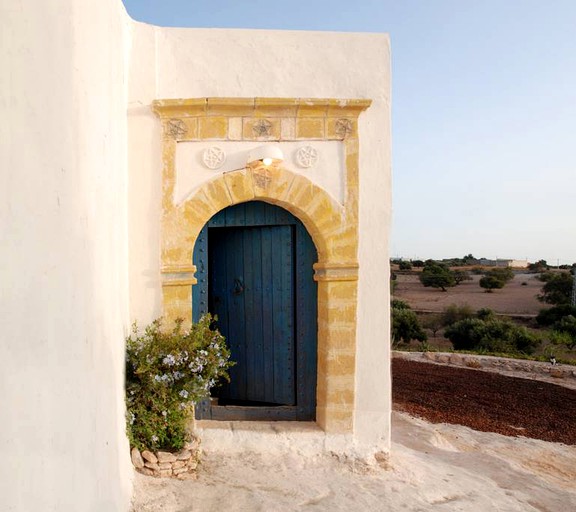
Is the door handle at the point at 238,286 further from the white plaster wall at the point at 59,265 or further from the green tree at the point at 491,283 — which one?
the green tree at the point at 491,283

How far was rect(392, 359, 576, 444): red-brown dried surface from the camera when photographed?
649 centimetres

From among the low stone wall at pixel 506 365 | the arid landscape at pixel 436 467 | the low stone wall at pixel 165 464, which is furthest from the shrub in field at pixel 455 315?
the low stone wall at pixel 165 464

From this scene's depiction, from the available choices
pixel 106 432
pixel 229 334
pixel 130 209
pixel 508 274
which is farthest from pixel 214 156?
pixel 508 274

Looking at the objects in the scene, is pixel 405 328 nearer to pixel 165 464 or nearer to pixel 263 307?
pixel 263 307

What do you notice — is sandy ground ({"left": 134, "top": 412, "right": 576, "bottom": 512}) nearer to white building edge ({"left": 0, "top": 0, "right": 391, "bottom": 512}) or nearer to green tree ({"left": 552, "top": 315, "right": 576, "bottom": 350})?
white building edge ({"left": 0, "top": 0, "right": 391, "bottom": 512})

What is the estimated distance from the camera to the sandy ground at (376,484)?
130 inches

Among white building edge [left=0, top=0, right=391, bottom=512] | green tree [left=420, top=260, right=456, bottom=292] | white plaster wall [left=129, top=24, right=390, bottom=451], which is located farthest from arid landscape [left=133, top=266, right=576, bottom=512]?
green tree [left=420, top=260, right=456, bottom=292]

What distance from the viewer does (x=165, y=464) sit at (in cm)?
353

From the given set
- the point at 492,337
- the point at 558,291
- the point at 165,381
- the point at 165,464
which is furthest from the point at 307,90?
the point at 558,291

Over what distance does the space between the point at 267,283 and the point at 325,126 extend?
149 centimetres

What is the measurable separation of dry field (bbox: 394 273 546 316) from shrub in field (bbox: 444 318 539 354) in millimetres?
8908

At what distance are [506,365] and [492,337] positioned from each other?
11.7ft

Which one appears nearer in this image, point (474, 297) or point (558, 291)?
point (558, 291)

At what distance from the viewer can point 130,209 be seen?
4.05 m
